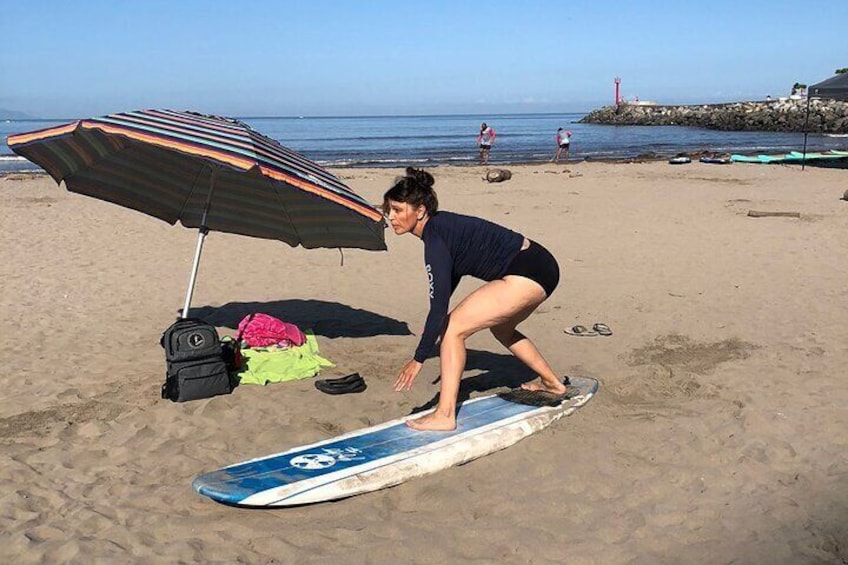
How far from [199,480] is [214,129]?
2.50 m

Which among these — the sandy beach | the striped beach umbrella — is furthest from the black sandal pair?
the striped beach umbrella

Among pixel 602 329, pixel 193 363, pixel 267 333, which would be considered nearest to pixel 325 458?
pixel 193 363

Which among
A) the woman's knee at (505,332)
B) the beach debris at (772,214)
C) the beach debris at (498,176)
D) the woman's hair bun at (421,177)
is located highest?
the woman's hair bun at (421,177)

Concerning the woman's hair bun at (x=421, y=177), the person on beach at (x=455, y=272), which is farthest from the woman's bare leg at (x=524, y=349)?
the woman's hair bun at (x=421, y=177)

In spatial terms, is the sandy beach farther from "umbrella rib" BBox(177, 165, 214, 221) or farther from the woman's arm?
"umbrella rib" BBox(177, 165, 214, 221)

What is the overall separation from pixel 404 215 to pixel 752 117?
6528 centimetres

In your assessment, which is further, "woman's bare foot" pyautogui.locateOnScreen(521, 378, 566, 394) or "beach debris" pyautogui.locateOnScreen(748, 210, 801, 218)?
"beach debris" pyautogui.locateOnScreen(748, 210, 801, 218)

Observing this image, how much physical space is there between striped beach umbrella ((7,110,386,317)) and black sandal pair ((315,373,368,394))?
45.3 inches

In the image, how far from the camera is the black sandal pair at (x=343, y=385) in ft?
18.3

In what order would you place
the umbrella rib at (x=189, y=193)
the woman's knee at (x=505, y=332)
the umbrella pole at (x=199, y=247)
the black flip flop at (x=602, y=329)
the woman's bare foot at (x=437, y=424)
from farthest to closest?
the black flip flop at (x=602, y=329) → the umbrella rib at (x=189, y=193) → the umbrella pole at (x=199, y=247) → the woman's knee at (x=505, y=332) → the woman's bare foot at (x=437, y=424)

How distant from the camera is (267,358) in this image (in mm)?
6078

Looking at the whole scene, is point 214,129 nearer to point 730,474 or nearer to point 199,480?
point 199,480

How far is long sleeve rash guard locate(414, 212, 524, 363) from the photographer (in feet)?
14.4

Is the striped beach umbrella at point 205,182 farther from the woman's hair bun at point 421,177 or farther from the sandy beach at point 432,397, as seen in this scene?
the sandy beach at point 432,397
